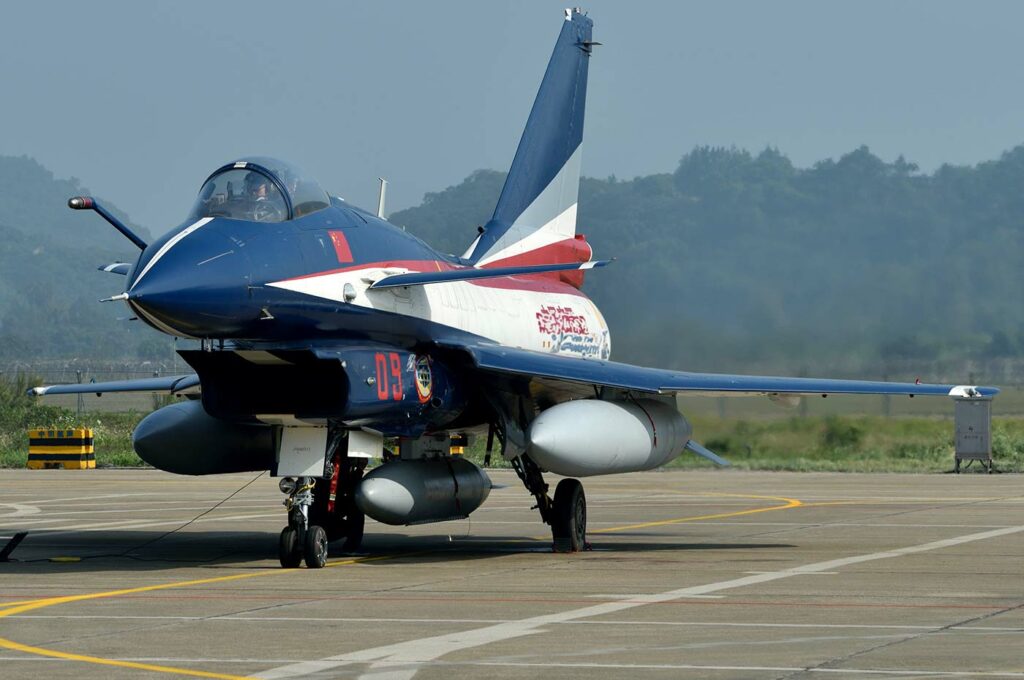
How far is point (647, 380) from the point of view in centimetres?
1648

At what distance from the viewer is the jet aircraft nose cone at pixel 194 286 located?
41.6ft

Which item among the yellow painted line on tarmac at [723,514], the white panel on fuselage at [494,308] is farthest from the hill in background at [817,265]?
the white panel on fuselage at [494,308]

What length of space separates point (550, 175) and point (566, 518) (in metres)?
5.38

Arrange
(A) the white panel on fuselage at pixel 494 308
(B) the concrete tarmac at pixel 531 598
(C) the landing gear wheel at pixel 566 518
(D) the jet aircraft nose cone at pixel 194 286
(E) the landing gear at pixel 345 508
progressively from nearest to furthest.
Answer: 1. (B) the concrete tarmac at pixel 531 598
2. (D) the jet aircraft nose cone at pixel 194 286
3. (A) the white panel on fuselage at pixel 494 308
4. (C) the landing gear wheel at pixel 566 518
5. (E) the landing gear at pixel 345 508

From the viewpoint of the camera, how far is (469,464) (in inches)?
679

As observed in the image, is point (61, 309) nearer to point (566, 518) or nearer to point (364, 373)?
point (566, 518)

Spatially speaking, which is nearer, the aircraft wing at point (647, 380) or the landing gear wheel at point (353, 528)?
the aircraft wing at point (647, 380)

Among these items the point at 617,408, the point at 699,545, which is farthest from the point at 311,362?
the point at 699,545

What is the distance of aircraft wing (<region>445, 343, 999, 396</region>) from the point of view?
1577 cm

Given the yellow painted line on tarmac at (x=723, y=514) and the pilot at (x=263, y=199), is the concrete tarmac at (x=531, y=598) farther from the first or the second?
the pilot at (x=263, y=199)

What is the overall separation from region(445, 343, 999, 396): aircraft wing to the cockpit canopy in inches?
94.3

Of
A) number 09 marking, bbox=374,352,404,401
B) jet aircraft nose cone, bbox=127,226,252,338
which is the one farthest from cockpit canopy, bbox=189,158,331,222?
number 09 marking, bbox=374,352,404,401

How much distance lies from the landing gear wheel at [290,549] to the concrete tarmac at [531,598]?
5.7 inches

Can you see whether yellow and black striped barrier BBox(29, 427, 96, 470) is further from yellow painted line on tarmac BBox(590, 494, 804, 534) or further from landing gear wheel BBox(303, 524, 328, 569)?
landing gear wheel BBox(303, 524, 328, 569)
